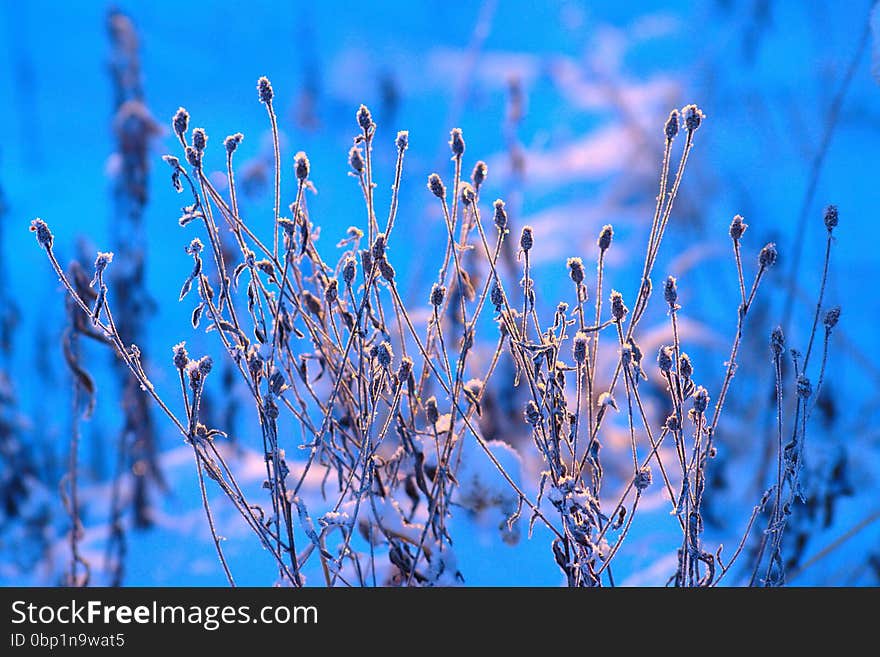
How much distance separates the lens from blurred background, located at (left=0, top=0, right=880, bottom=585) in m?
1.86

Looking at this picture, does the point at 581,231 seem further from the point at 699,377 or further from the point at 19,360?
the point at 19,360

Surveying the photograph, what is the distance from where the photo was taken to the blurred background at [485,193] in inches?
73.2

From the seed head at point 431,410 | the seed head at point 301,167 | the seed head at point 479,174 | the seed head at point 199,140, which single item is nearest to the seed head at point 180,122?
the seed head at point 199,140

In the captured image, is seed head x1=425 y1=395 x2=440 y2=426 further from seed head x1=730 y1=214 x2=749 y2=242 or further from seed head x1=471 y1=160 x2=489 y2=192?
seed head x1=730 y1=214 x2=749 y2=242

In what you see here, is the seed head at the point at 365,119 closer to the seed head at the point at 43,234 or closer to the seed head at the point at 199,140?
the seed head at the point at 199,140

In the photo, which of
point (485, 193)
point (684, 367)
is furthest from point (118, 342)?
point (485, 193)

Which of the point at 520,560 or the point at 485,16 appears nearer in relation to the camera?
the point at 520,560

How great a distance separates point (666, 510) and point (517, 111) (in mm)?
1063

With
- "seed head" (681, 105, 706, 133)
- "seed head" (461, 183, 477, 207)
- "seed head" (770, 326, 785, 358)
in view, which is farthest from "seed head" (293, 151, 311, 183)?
"seed head" (770, 326, 785, 358)

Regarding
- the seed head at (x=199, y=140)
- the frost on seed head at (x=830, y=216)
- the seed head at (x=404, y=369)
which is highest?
the seed head at (x=199, y=140)

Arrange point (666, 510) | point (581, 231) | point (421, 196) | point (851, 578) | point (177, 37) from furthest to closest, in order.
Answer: point (177, 37)
point (581, 231)
point (421, 196)
point (666, 510)
point (851, 578)

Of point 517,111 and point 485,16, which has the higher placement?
point 485,16

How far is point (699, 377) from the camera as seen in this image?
2752 millimetres
